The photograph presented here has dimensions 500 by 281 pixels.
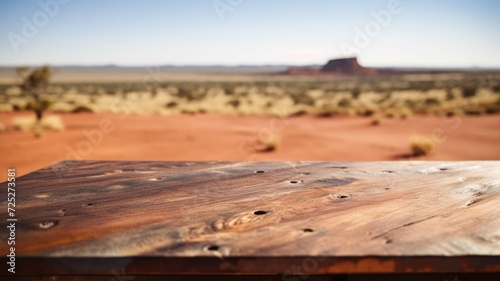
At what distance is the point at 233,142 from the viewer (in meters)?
10.2

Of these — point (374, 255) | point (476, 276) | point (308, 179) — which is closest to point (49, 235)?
point (374, 255)

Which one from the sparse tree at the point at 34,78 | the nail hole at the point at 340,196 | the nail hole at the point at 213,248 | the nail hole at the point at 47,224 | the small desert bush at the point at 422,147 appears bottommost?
the small desert bush at the point at 422,147

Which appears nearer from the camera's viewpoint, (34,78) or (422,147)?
(422,147)

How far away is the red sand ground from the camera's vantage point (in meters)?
8.64

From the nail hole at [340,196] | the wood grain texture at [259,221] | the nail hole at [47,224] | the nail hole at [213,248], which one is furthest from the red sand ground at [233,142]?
the nail hole at [213,248]

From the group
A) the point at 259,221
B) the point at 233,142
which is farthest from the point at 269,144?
the point at 259,221

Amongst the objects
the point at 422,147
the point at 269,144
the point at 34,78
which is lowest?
the point at 422,147

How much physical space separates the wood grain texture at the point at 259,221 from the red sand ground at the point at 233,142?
250 inches

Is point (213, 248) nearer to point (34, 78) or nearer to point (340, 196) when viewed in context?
point (340, 196)

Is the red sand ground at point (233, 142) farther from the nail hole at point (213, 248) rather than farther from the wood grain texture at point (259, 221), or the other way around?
the nail hole at point (213, 248)

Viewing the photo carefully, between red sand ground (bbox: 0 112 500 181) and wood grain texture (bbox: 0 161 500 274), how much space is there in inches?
250

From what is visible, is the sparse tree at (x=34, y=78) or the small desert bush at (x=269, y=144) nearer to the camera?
the small desert bush at (x=269, y=144)

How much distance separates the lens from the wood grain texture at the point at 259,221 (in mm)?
1041

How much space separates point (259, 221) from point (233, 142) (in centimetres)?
898
